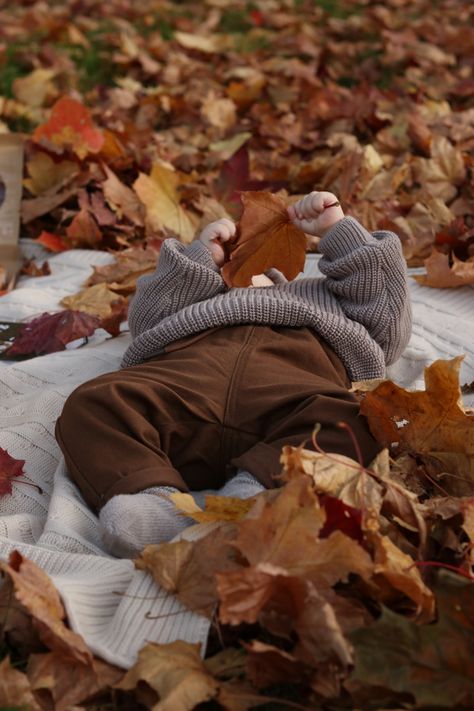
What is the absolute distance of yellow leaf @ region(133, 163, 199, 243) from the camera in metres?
3.58

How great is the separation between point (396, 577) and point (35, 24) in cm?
589

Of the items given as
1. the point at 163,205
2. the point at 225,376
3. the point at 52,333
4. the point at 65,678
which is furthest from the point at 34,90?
the point at 65,678

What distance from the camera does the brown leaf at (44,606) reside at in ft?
5.31

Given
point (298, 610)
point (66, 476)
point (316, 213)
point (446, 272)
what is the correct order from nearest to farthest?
point (298, 610) < point (66, 476) < point (316, 213) < point (446, 272)

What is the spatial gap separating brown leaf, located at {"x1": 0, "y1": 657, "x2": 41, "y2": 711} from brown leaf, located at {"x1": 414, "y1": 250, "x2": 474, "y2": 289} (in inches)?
76.1

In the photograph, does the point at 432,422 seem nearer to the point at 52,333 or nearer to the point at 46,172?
the point at 52,333

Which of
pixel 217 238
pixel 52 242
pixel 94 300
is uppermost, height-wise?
pixel 217 238

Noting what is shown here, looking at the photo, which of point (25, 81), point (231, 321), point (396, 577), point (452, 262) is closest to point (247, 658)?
point (396, 577)

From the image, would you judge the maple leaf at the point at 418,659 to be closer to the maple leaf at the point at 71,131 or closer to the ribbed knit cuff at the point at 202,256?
the ribbed knit cuff at the point at 202,256

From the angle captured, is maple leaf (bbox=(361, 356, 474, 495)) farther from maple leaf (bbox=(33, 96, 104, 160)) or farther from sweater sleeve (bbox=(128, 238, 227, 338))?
maple leaf (bbox=(33, 96, 104, 160))

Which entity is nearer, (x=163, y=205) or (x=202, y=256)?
(x=202, y=256)

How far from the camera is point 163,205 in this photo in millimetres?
3629

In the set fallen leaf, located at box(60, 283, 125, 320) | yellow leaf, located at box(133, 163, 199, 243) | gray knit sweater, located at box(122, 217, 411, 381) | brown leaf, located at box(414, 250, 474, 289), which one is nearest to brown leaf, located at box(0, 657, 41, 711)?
gray knit sweater, located at box(122, 217, 411, 381)

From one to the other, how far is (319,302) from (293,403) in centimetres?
48
